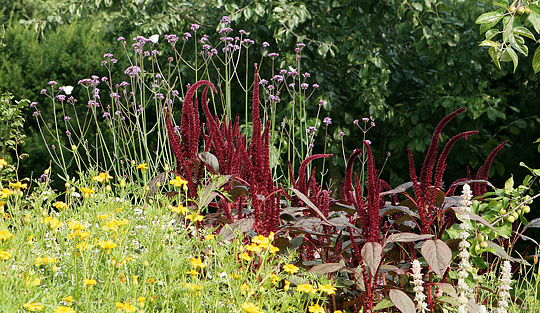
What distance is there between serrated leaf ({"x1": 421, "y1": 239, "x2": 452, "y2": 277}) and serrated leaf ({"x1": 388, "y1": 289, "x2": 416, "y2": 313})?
15cm

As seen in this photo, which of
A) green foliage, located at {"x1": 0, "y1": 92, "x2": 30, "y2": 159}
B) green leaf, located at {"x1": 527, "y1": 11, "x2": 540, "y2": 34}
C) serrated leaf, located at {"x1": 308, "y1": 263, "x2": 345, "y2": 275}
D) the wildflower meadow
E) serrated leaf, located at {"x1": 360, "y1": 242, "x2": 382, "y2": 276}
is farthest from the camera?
green foliage, located at {"x1": 0, "y1": 92, "x2": 30, "y2": 159}

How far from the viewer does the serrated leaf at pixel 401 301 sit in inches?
76.0

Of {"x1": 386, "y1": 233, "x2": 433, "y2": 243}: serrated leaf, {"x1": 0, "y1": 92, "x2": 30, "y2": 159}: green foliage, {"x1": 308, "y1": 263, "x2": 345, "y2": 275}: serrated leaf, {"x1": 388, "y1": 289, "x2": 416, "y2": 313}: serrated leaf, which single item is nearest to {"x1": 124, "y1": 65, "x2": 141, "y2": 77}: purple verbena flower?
{"x1": 0, "y1": 92, "x2": 30, "y2": 159}: green foliage

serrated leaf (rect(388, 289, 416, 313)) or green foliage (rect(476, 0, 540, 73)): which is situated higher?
green foliage (rect(476, 0, 540, 73))

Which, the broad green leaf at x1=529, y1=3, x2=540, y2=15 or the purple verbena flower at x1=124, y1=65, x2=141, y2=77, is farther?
the purple verbena flower at x1=124, y1=65, x2=141, y2=77

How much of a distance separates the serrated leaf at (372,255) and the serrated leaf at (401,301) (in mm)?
117

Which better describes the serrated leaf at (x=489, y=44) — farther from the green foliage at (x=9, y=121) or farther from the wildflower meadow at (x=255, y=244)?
the green foliage at (x=9, y=121)

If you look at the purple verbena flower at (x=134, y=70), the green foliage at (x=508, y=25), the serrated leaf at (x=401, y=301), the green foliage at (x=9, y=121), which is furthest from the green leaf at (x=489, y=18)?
the green foliage at (x=9, y=121)

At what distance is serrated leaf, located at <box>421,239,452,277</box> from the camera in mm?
1932

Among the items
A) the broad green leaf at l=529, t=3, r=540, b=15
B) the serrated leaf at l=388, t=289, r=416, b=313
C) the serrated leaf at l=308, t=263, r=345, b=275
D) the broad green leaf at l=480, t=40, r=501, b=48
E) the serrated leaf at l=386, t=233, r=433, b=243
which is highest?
the broad green leaf at l=529, t=3, r=540, b=15

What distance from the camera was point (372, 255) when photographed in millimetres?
1939

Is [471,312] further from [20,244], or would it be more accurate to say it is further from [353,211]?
[20,244]

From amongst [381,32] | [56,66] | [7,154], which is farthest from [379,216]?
[56,66]

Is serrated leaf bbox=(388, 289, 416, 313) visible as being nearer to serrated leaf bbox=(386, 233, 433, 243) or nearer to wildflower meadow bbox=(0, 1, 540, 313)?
wildflower meadow bbox=(0, 1, 540, 313)
